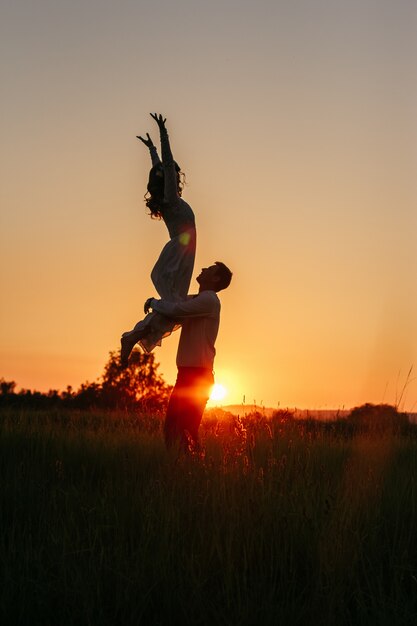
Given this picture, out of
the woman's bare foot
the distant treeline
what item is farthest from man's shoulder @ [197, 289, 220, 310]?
the distant treeline

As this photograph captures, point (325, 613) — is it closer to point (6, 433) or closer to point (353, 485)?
point (353, 485)

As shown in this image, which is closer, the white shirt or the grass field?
the grass field

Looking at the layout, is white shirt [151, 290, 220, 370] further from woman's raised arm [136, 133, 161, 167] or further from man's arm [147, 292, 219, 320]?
woman's raised arm [136, 133, 161, 167]

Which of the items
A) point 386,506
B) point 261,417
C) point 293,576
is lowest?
point 293,576

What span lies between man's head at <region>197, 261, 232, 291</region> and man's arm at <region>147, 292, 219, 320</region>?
9.9 inches

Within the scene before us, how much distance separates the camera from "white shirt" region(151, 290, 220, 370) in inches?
240

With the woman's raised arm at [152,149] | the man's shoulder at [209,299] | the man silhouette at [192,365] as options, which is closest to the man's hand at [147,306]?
the man silhouette at [192,365]

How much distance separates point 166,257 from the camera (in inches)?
251

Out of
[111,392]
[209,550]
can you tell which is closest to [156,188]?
[209,550]

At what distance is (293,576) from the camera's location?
3426 millimetres

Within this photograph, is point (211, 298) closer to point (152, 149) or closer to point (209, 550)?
point (152, 149)

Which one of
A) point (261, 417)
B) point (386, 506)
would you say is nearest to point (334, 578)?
point (386, 506)

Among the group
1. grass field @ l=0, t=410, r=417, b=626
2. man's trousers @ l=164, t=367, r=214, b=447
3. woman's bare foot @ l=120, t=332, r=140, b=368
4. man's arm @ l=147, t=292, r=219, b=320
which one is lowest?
grass field @ l=0, t=410, r=417, b=626

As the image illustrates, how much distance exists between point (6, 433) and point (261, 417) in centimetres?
381
